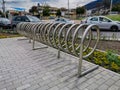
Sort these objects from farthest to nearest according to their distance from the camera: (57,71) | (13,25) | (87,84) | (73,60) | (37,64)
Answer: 1. (13,25)
2. (73,60)
3. (37,64)
4. (57,71)
5. (87,84)

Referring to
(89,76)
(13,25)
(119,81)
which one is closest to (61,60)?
(89,76)

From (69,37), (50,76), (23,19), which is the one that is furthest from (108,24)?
(50,76)

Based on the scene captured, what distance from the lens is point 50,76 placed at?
346 centimetres

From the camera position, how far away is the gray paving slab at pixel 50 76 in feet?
9.86

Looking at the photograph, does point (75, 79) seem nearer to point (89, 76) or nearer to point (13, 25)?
point (89, 76)

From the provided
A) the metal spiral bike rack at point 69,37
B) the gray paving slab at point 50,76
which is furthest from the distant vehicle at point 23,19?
the gray paving slab at point 50,76

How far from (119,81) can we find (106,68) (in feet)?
2.49

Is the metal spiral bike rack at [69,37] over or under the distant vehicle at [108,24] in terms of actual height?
under

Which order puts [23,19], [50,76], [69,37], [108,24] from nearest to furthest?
1. [50,76]
2. [69,37]
3. [23,19]
4. [108,24]

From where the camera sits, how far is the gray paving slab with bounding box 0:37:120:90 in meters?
3.00

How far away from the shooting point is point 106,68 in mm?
3924

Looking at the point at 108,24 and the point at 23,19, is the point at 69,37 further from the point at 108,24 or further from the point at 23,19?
the point at 108,24

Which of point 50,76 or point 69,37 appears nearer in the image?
point 50,76

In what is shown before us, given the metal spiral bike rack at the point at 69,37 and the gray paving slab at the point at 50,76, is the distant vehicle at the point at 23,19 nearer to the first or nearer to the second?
the metal spiral bike rack at the point at 69,37
